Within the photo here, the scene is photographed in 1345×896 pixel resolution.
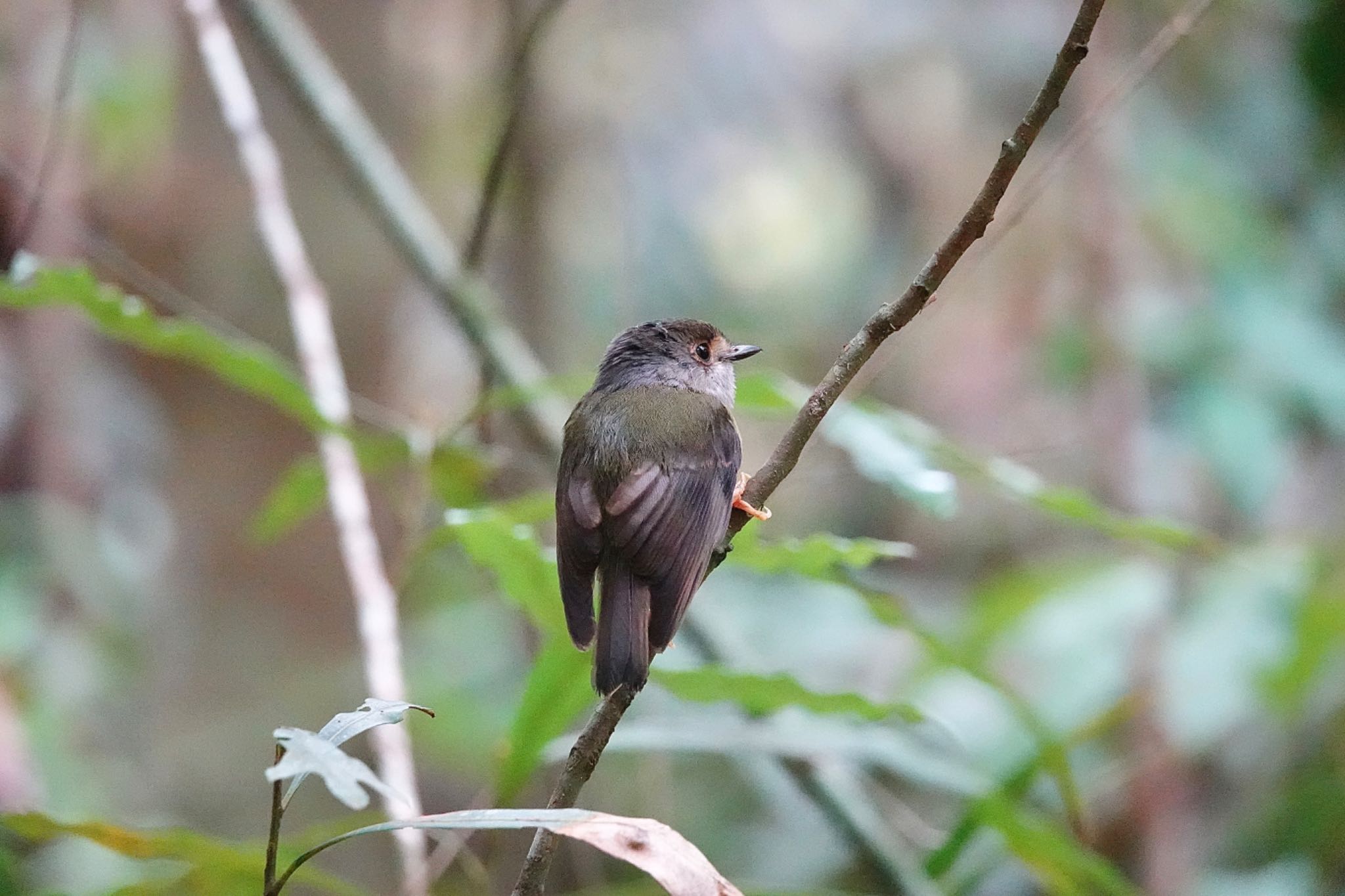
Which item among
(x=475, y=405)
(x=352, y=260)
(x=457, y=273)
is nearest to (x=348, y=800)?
(x=475, y=405)

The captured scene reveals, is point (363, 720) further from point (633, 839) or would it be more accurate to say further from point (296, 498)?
point (296, 498)

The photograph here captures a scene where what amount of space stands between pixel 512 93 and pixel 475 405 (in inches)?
26.6

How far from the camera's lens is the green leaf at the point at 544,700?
2.15 m

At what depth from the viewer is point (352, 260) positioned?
5445 mm

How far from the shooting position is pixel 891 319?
1.70 m

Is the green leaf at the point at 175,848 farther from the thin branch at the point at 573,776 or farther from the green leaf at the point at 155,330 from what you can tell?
the green leaf at the point at 155,330

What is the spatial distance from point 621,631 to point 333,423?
102 centimetres

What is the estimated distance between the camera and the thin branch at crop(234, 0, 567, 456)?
327cm

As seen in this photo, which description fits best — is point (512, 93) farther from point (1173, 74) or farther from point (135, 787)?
point (1173, 74)

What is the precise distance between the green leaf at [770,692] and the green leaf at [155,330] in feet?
3.22

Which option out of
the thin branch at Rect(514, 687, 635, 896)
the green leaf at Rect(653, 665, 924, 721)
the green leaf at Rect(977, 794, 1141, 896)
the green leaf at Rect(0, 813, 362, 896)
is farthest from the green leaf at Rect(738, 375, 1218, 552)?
the green leaf at Rect(0, 813, 362, 896)

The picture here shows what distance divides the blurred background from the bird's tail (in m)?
0.51

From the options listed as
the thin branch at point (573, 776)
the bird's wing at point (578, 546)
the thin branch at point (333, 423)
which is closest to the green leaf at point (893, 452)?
the bird's wing at point (578, 546)

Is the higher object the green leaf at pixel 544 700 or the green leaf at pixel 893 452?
the green leaf at pixel 893 452
